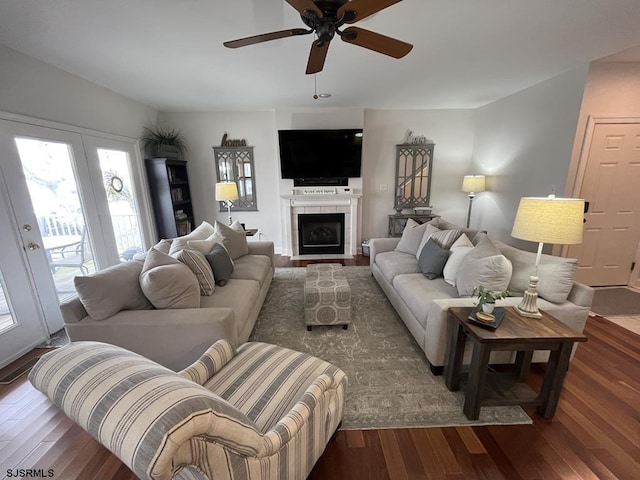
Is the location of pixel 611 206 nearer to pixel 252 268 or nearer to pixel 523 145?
pixel 523 145

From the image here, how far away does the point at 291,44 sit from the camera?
2209 mm

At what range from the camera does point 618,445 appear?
4.66 feet

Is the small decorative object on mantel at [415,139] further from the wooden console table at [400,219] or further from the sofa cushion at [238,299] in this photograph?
the sofa cushion at [238,299]

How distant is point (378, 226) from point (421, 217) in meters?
0.80

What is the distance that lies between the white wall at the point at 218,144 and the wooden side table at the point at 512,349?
383cm

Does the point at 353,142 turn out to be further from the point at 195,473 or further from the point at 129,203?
the point at 195,473

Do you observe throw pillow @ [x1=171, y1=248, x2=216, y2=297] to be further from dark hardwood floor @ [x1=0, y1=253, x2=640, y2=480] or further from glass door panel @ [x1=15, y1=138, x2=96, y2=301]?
glass door panel @ [x1=15, y1=138, x2=96, y2=301]

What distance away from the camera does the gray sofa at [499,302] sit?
1.78 metres

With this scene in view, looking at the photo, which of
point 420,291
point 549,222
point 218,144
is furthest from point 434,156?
point 218,144

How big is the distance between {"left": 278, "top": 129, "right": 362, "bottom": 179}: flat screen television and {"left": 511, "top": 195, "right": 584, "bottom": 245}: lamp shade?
3.14m

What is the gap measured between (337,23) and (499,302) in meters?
2.13

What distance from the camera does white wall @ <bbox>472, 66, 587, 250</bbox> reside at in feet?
9.60

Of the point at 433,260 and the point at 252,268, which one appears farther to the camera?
the point at 252,268

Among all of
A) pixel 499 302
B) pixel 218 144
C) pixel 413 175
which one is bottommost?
pixel 499 302
